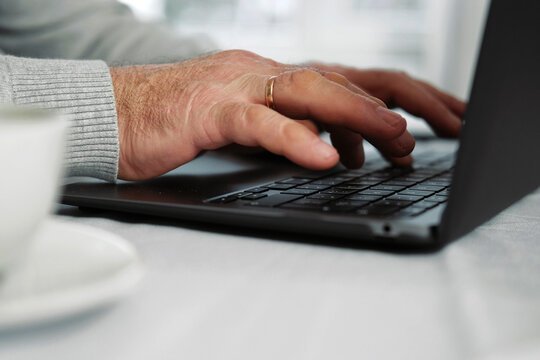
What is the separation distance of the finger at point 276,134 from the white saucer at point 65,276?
189mm

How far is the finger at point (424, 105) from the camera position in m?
0.86

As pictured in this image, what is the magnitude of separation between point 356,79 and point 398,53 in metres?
2.60

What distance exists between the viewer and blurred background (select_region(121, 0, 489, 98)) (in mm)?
3086

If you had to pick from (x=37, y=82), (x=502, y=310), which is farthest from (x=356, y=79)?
(x=502, y=310)

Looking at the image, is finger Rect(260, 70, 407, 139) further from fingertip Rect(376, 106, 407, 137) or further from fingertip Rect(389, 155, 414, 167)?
fingertip Rect(389, 155, 414, 167)

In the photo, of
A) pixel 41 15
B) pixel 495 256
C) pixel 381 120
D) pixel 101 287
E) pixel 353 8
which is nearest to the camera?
pixel 101 287

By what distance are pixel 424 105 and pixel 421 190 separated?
0.40 metres

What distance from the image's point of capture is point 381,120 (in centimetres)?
53

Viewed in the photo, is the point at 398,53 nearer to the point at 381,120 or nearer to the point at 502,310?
the point at 381,120

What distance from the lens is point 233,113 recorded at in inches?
20.4

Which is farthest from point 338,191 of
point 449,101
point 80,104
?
point 449,101

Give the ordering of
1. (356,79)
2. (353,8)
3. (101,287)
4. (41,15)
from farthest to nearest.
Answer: (353,8), (41,15), (356,79), (101,287)

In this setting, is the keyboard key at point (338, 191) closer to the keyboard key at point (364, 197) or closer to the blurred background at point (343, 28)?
the keyboard key at point (364, 197)

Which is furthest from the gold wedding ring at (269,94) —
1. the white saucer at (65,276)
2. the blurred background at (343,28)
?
the blurred background at (343,28)
